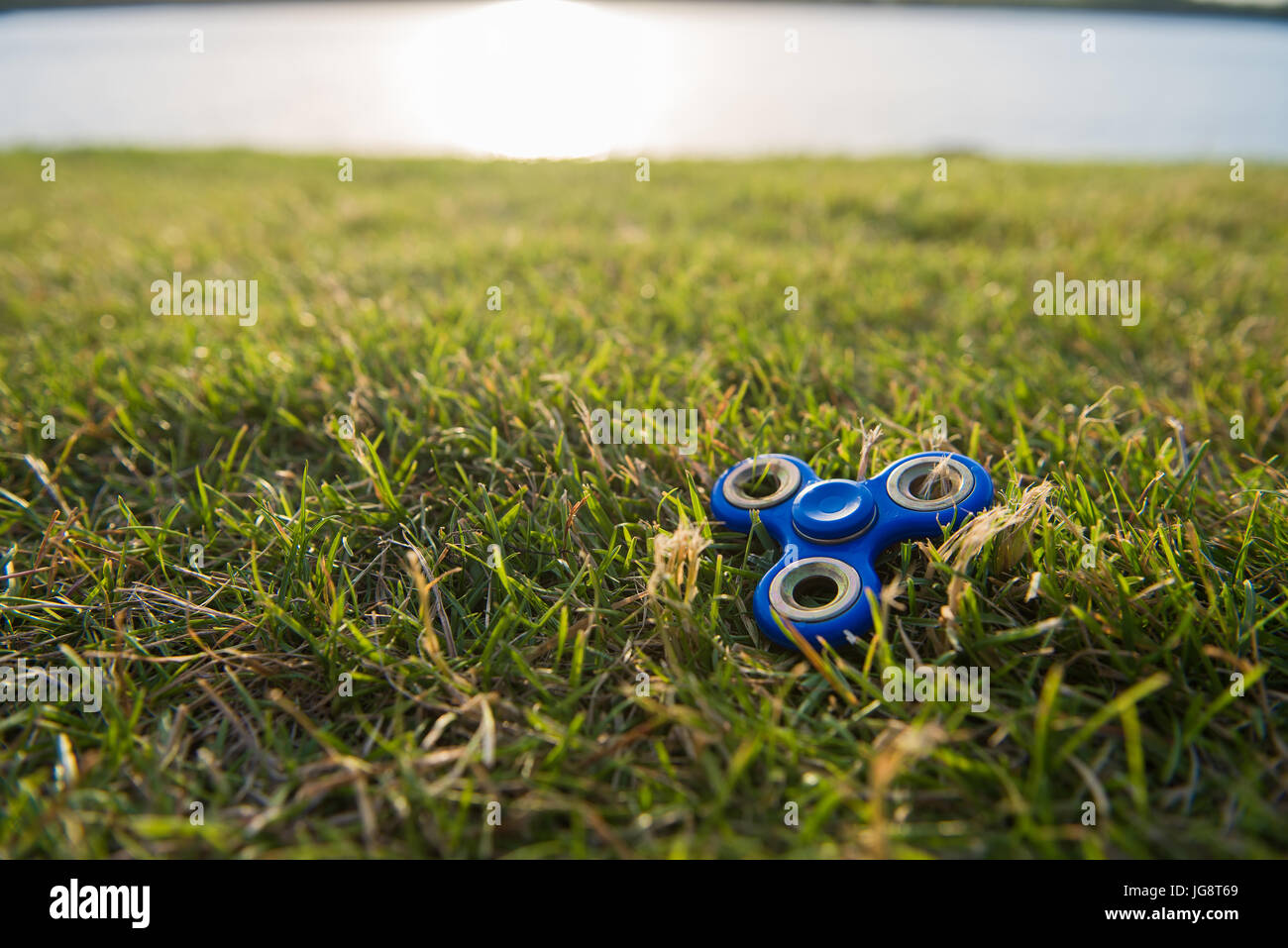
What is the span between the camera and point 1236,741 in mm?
1111

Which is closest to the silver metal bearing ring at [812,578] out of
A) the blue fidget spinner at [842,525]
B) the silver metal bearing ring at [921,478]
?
the blue fidget spinner at [842,525]

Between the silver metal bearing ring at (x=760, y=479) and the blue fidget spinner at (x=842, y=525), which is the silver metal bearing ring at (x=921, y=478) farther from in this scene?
the silver metal bearing ring at (x=760, y=479)

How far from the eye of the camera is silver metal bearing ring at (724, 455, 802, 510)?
1533 millimetres

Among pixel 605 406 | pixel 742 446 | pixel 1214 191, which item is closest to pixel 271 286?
pixel 605 406

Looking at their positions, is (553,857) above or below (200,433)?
below

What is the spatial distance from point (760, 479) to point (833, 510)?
0.21 meters

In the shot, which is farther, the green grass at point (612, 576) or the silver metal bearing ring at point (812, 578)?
the silver metal bearing ring at point (812, 578)

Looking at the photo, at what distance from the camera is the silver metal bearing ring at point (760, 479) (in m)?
1.53

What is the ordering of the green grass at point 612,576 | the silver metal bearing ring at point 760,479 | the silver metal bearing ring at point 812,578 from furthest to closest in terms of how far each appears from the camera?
the silver metal bearing ring at point 760,479 < the silver metal bearing ring at point 812,578 < the green grass at point 612,576

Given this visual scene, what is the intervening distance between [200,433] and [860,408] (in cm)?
170

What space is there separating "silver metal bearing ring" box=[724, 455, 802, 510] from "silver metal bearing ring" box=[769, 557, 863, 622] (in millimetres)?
187

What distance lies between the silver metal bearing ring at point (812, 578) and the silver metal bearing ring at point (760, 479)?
0.19 metres

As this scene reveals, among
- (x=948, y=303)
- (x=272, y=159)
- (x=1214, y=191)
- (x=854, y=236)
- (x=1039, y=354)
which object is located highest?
(x=272, y=159)
